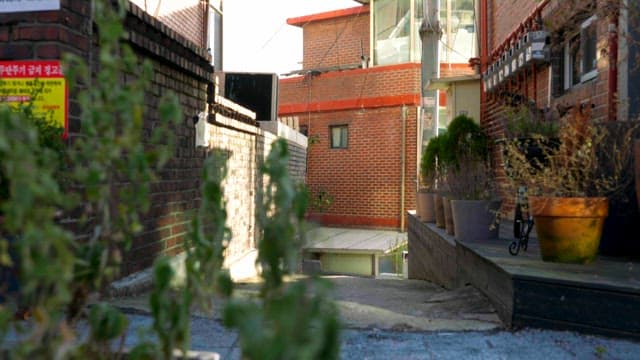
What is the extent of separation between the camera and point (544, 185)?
14.9 feet

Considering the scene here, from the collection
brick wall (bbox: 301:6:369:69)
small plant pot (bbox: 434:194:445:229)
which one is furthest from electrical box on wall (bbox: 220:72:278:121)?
brick wall (bbox: 301:6:369:69)

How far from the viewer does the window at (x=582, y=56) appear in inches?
267

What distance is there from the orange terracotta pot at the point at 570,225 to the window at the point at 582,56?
2613 mm

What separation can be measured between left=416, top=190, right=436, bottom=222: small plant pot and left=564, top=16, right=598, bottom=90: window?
9.06 feet

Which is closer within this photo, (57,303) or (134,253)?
(57,303)

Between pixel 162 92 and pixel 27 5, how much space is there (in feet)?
5.57

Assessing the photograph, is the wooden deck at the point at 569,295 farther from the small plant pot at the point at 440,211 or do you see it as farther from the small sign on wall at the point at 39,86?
the small plant pot at the point at 440,211

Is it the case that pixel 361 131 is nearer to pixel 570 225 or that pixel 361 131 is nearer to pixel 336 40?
pixel 336 40

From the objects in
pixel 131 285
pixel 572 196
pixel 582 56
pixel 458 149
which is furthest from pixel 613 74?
pixel 131 285

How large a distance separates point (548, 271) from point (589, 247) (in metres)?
0.57

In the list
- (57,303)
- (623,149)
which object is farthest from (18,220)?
(623,149)

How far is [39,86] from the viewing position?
3.85m

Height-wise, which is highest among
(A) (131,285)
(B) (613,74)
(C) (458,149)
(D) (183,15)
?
(D) (183,15)

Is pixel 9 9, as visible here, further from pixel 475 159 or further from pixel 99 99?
pixel 475 159
